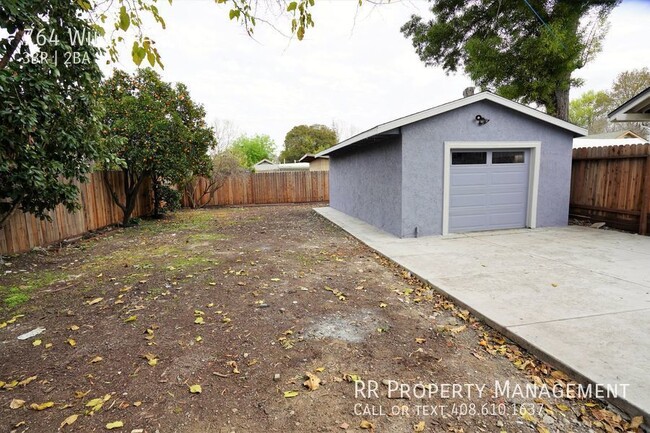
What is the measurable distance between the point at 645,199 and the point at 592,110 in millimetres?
33854

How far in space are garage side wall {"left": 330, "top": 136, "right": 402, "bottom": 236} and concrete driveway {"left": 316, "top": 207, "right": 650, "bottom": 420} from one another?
1077mm

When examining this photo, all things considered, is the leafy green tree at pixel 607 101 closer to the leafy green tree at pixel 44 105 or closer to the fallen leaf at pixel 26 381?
the leafy green tree at pixel 44 105

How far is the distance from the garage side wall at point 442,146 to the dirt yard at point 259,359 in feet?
9.18

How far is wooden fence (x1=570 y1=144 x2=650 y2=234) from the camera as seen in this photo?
24.4 ft

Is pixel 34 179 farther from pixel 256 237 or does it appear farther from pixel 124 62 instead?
pixel 256 237

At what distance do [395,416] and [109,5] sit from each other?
154 inches

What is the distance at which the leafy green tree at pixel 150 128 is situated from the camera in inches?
397

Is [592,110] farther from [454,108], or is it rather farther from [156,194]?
[156,194]

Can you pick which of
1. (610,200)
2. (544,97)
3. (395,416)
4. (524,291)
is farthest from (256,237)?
(544,97)

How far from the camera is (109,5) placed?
2.84 m

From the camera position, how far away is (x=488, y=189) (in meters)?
8.25

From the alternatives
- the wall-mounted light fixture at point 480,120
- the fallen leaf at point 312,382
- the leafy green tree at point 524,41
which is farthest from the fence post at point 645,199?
the fallen leaf at point 312,382

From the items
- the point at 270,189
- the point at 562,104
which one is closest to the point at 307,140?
the point at 270,189

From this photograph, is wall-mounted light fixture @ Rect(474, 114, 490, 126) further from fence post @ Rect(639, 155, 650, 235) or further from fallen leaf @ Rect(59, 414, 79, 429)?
fallen leaf @ Rect(59, 414, 79, 429)
